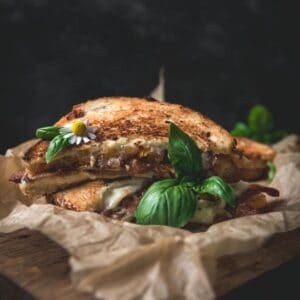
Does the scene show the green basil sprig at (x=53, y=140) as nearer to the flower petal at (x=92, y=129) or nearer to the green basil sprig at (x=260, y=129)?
the flower petal at (x=92, y=129)

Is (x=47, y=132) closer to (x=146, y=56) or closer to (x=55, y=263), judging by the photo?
(x=55, y=263)

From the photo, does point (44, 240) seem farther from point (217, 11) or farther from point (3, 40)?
point (217, 11)

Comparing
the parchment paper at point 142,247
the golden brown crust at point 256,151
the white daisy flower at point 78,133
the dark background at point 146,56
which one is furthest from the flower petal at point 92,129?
the dark background at point 146,56

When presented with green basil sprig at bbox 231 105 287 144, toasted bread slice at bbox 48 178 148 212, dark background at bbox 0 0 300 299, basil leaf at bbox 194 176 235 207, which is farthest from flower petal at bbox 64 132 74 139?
dark background at bbox 0 0 300 299

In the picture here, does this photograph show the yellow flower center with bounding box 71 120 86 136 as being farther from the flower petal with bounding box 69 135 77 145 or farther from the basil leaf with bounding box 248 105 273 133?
the basil leaf with bounding box 248 105 273 133

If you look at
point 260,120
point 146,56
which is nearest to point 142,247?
point 260,120

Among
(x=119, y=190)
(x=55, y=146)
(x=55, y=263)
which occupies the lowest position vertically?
(x=55, y=263)

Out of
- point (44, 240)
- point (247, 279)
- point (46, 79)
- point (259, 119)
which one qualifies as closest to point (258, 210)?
point (247, 279)
